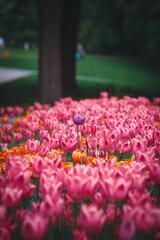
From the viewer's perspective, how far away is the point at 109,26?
59094 millimetres

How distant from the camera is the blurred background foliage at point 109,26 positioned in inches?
1713

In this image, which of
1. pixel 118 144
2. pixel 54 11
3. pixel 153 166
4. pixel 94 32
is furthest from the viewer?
pixel 94 32

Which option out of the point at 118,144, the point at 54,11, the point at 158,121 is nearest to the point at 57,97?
the point at 54,11

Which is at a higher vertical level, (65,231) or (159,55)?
(65,231)

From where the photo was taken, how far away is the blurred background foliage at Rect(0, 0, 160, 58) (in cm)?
4350

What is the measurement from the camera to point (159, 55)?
2105 inches

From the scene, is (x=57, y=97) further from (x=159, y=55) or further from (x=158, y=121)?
(x=159, y=55)

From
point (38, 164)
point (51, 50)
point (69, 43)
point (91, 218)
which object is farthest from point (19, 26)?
point (91, 218)

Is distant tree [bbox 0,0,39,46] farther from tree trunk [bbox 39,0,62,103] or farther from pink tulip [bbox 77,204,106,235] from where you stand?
pink tulip [bbox 77,204,106,235]

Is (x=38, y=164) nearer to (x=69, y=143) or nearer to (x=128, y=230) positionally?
(x=69, y=143)

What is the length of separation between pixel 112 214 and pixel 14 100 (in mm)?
12217

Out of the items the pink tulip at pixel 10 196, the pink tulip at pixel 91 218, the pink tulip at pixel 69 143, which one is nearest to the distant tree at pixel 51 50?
the pink tulip at pixel 69 143

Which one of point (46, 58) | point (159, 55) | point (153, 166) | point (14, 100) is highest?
point (153, 166)

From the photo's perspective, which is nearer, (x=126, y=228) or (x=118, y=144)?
(x=126, y=228)
